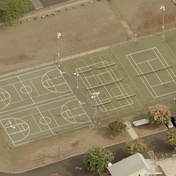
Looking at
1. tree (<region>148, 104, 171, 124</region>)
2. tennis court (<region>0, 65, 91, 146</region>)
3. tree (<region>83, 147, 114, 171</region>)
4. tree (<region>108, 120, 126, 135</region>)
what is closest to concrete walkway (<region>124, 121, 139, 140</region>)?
tree (<region>108, 120, 126, 135</region>)

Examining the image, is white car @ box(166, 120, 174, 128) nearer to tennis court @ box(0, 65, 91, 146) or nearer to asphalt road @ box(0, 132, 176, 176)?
asphalt road @ box(0, 132, 176, 176)

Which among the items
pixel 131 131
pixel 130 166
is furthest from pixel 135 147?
pixel 131 131

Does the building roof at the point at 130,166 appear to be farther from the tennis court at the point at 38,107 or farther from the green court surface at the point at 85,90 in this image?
the tennis court at the point at 38,107

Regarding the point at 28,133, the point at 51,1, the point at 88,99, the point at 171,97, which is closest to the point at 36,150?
the point at 28,133

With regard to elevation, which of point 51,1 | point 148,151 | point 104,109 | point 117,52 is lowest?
point 148,151

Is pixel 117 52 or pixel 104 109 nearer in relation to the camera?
pixel 104 109

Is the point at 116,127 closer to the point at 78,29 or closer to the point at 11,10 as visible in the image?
the point at 78,29

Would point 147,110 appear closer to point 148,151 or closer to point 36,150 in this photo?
point 148,151
